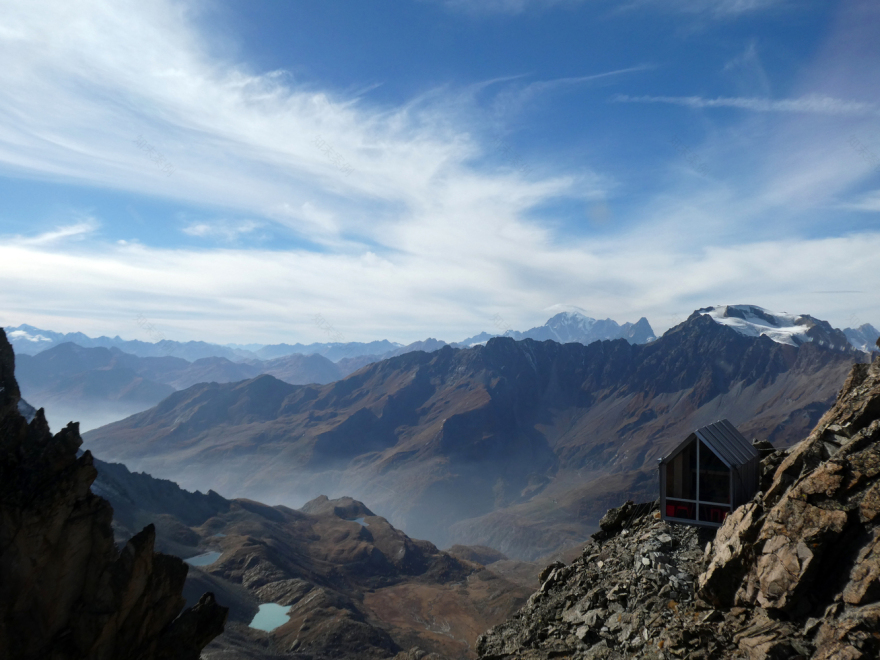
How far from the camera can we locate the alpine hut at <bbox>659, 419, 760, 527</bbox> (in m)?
23.8

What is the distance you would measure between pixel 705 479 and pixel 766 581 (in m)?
8.43

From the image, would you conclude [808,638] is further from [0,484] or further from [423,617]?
[423,617]

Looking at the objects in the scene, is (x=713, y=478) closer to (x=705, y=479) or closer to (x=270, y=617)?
(x=705, y=479)

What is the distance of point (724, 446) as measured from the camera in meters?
24.7

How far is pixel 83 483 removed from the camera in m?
24.9

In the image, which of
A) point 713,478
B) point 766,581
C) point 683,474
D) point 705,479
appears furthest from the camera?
point 683,474

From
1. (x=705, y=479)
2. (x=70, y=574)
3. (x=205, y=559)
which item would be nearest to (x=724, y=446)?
(x=705, y=479)

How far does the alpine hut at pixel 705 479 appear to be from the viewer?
23.8m

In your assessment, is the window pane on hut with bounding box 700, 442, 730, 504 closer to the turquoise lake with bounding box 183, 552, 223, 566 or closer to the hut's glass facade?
the hut's glass facade

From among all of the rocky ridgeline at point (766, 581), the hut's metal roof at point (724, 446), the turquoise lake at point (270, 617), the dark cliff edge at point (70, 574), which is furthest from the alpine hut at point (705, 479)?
the turquoise lake at point (270, 617)

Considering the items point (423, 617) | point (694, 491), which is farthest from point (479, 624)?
point (694, 491)

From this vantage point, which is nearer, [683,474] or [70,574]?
[70,574]

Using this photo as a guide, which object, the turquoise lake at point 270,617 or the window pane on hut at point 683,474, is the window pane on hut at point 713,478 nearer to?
the window pane on hut at point 683,474

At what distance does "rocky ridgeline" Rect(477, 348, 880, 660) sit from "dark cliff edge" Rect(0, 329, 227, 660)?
16977mm
